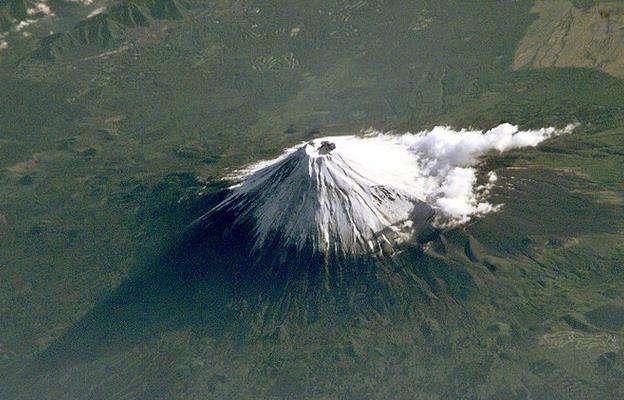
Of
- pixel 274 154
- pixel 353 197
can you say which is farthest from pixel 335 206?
pixel 274 154

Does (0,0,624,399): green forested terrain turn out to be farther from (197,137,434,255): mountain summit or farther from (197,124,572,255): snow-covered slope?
(197,137,434,255): mountain summit

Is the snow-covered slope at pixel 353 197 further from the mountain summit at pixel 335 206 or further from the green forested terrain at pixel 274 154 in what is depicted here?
the green forested terrain at pixel 274 154

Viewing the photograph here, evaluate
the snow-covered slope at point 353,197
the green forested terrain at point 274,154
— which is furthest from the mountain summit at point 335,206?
the green forested terrain at point 274,154

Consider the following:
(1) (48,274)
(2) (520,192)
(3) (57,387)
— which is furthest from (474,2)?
(3) (57,387)

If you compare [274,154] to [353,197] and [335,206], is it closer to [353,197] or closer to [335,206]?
[335,206]

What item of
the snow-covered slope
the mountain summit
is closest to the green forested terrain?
the snow-covered slope

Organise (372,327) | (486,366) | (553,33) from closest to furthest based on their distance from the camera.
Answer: (486,366), (372,327), (553,33)

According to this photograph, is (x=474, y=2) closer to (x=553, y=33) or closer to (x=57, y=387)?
(x=553, y=33)
